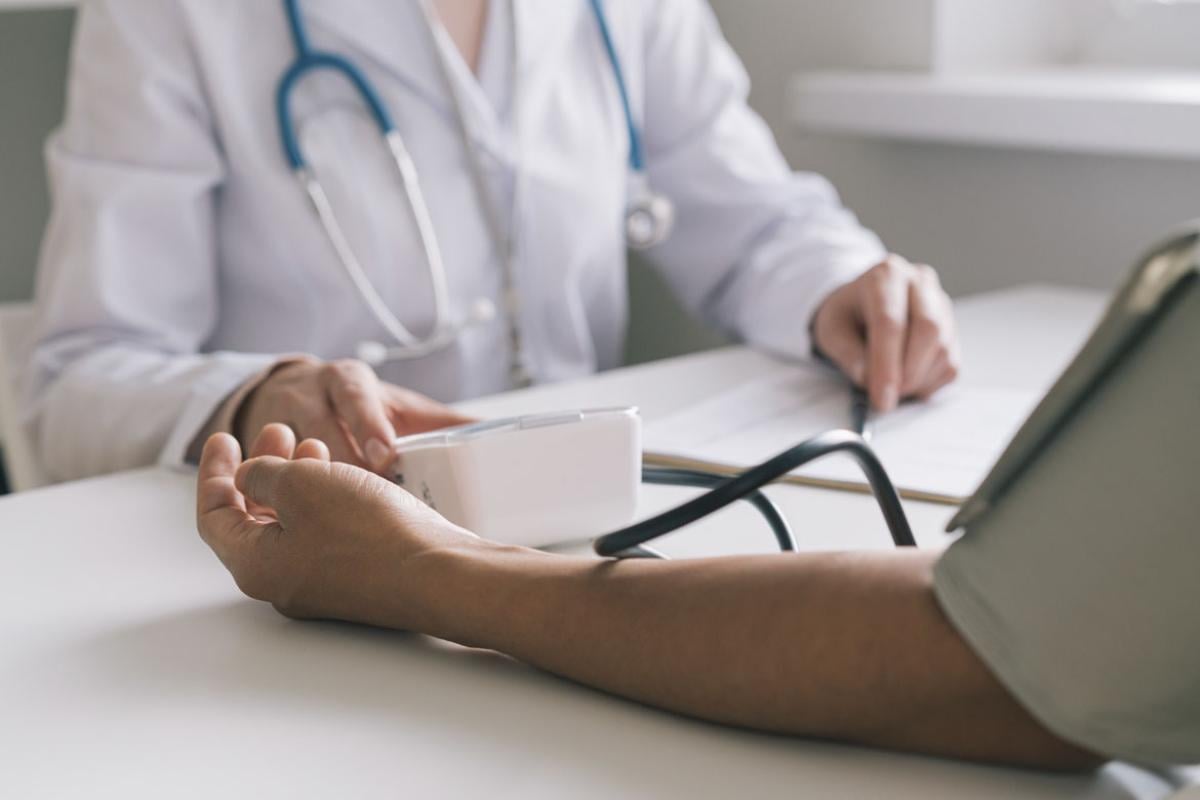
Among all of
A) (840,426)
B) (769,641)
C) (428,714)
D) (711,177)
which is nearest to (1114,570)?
(769,641)

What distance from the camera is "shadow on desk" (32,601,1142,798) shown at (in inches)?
16.9

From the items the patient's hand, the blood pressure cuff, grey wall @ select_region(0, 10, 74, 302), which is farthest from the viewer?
grey wall @ select_region(0, 10, 74, 302)

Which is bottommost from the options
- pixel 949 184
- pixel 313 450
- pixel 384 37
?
pixel 949 184

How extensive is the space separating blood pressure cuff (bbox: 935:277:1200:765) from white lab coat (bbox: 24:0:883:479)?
57cm

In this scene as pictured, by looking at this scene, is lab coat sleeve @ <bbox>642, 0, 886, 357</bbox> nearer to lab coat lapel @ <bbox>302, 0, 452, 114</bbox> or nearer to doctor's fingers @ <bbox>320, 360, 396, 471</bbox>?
lab coat lapel @ <bbox>302, 0, 452, 114</bbox>

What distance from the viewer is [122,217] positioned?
104 cm

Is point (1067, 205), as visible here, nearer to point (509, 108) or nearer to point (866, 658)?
point (509, 108)

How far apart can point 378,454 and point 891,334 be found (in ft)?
1.33

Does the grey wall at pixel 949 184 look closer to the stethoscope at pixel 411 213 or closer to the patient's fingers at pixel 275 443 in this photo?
the stethoscope at pixel 411 213

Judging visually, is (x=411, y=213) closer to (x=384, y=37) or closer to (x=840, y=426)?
(x=384, y=37)

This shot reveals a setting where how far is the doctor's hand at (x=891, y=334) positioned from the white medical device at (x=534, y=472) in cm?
32

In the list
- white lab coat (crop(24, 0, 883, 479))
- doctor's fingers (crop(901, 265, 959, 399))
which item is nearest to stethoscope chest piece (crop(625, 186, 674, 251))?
white lab coat (crop(24, 0, 883, 479))

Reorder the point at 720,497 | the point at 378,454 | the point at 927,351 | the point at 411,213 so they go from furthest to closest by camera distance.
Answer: the point at 411,213
the point at 927,351
the point at 378,454
the point at 720,497

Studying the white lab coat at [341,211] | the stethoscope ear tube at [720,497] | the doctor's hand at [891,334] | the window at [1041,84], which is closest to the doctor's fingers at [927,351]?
the doctor's hand at [891,334]
